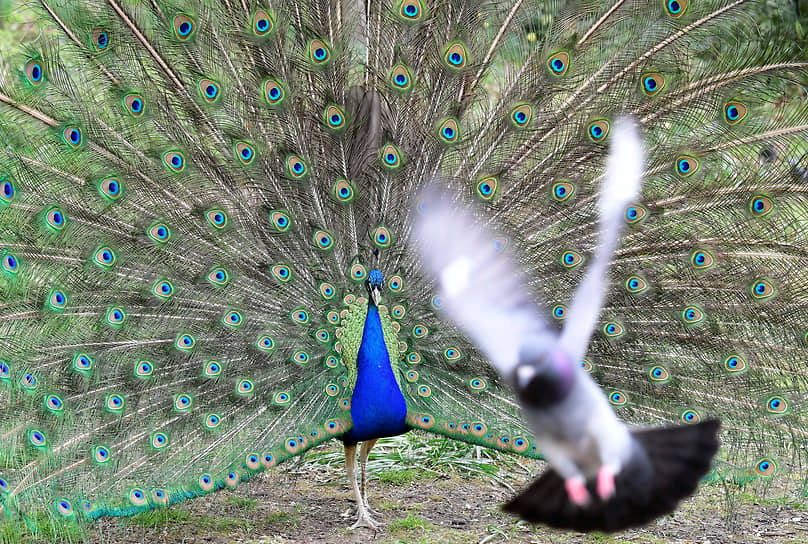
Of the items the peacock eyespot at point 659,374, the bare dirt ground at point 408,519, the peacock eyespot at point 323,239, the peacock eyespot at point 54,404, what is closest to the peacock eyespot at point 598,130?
the peacock eyespot at point 659,374

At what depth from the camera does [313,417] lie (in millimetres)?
3676

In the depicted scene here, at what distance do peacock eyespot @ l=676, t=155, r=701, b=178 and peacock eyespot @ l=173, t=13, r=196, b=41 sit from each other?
7.07ft

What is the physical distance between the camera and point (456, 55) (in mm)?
3391

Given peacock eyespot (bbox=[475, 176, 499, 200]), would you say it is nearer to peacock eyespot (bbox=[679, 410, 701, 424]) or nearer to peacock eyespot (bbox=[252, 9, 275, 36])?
peacock eyespot (bbox=[252, 9, 275, 36])

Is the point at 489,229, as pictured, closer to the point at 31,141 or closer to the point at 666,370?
the point at 666,370

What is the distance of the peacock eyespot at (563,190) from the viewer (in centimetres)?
343

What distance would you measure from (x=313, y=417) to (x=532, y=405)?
2.45 metres

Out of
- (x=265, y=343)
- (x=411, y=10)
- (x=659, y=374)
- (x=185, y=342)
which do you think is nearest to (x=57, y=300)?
(x=185, y=342)

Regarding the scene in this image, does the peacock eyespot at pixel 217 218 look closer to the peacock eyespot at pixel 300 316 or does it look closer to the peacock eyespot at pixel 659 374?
the peacock eyespot at pixel 300 316

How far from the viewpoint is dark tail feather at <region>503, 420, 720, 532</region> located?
4.58 feet

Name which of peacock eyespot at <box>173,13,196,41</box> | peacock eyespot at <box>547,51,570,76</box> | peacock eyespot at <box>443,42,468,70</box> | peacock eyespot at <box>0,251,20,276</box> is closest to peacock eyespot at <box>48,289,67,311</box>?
peacock eyespot at <box>0,251,20,276</box>

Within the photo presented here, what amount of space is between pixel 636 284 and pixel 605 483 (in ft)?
7.21

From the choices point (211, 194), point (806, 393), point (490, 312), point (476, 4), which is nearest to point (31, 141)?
point (211, 194)

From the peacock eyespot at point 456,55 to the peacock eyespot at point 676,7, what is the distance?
2.70 feet
